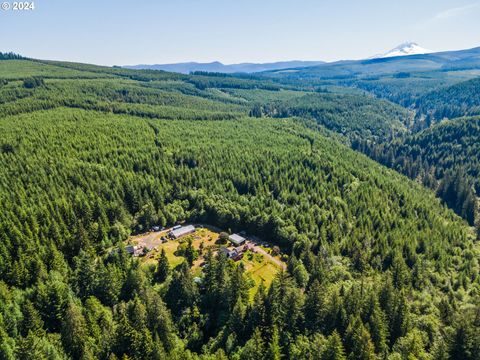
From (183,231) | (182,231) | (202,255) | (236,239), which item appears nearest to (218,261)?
(202,255)

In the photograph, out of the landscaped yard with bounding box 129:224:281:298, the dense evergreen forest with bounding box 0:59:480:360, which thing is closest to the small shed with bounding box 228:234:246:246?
the landscaped yard with bounding box 129:224:281:298

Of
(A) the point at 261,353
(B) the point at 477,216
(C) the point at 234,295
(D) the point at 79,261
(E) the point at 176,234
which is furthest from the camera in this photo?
(B) the point at 477,216

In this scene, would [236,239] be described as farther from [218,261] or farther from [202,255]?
[218,261]

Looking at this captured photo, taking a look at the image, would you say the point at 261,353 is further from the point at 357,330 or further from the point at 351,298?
the point at 351,298

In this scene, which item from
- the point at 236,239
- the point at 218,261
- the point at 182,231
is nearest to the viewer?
the point at 218,261

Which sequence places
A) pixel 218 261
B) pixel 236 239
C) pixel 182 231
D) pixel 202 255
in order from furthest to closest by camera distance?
pixel 182 231 → pixel 236 239 → pixel 202 255 → pixel 218 261

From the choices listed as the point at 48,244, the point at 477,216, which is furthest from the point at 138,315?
the point at 477,216
